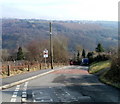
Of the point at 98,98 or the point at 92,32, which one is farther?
the point at 92,32

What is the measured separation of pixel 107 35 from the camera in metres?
178

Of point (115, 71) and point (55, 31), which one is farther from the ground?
point (55, 31)

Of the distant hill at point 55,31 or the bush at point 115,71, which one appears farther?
the distant hill at point 55,31

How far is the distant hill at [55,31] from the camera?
119312mm

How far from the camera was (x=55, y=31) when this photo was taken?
9806cm

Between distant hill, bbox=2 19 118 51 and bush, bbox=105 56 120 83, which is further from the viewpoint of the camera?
distant hill, bbox=2 19 118 51

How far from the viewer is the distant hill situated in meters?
119

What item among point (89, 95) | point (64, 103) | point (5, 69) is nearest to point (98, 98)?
point (89, 95)

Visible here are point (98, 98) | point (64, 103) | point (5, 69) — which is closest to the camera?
point (64, 103)

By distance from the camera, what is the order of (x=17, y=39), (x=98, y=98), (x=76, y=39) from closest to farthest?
1. (x=98, y=98)
2. (x=17, y=39)
3. (x=76, y=39)

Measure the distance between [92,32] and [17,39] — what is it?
269 ft

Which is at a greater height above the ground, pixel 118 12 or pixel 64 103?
pixel 118 12

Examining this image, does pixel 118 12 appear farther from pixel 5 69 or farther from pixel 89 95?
pixel 5 69

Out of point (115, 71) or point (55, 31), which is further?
point (55, 31)
